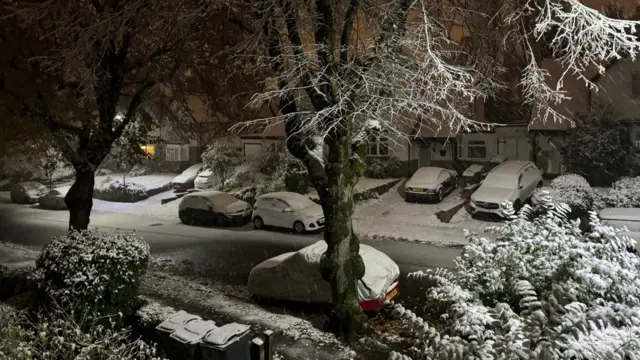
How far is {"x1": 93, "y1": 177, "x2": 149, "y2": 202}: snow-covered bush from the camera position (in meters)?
22.0

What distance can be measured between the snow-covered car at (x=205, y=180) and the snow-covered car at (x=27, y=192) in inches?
265

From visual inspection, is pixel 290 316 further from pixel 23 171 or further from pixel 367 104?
pixel 23 171

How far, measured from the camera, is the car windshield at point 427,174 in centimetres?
1847

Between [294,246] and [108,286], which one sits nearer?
[108,286]

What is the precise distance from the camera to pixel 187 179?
22438mm

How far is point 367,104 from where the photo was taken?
7262 mm

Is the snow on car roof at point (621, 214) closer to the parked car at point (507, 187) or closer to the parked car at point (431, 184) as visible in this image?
the parked car at point (507, 187)

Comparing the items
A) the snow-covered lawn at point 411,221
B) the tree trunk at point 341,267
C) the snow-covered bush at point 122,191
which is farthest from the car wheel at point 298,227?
the snow-covered bush at point 122,191

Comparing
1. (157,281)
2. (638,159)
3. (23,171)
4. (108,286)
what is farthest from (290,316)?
(23,171)

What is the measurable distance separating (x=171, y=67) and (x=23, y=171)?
15.3 metres

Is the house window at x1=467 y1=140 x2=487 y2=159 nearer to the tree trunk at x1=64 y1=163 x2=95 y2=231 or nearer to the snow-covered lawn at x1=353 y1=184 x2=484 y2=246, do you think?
the snow-covered lawn at x1=353 y1=184 x2=484 y2=246

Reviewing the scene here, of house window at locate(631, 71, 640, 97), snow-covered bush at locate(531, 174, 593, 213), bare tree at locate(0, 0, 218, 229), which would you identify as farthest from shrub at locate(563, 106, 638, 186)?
bare tree at locate(0, 0, 218, 229)

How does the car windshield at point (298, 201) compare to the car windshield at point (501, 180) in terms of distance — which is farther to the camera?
the car windshield at point (298, 201)

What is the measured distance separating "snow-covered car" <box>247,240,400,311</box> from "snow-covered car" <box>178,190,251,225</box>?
8301 millimetres
